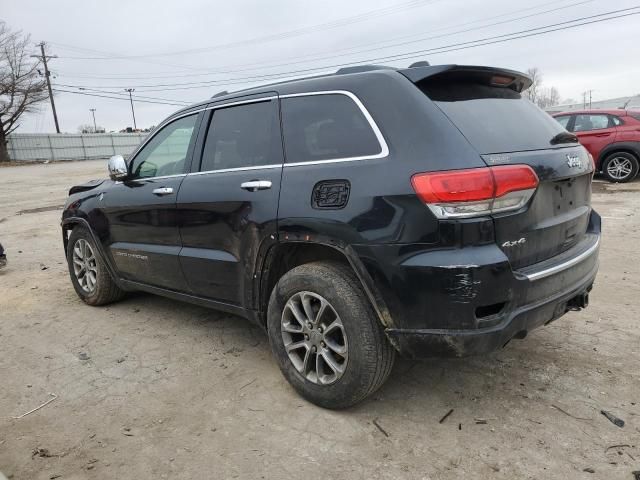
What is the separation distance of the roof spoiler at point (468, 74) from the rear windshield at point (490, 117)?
0.10ft

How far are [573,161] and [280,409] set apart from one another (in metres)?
2.17

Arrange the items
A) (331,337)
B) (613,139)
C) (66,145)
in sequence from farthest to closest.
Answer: (66,145), (613,139), (331,337)

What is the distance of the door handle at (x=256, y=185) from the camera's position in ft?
10.2

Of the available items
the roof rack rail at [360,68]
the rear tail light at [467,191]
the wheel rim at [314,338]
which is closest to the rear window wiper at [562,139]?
the rear tail light at [467,191]

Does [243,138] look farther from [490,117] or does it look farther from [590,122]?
[590,122]

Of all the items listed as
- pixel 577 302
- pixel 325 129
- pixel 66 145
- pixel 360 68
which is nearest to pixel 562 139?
pixel 577 302

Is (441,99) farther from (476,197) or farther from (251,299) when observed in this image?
(251,299)

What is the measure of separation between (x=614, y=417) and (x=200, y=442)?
7.14ft

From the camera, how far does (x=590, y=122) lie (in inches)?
462

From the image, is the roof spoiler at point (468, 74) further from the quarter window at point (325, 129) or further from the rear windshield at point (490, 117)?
the quarter window at point (325, 129)

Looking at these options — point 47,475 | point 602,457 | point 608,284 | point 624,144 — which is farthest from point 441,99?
point 624,144

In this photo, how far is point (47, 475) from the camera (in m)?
2.52

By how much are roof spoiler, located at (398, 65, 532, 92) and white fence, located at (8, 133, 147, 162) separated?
167ft

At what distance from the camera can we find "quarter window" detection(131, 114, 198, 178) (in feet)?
12.8
